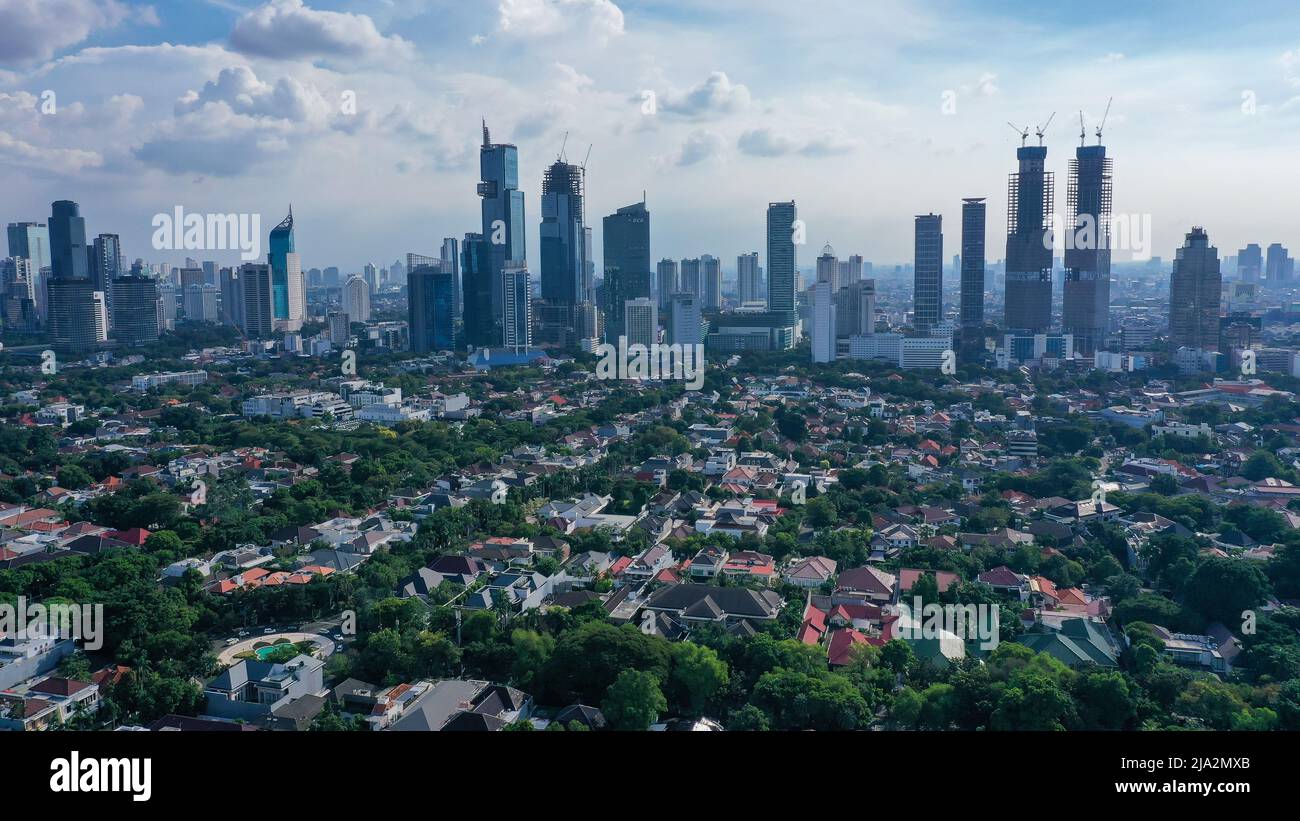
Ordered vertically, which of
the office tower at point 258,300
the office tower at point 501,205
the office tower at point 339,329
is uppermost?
the office tower at point 501,205

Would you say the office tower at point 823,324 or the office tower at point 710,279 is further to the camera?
the office tower at point 710,279

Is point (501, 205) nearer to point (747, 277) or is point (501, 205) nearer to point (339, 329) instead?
point (339, 329)

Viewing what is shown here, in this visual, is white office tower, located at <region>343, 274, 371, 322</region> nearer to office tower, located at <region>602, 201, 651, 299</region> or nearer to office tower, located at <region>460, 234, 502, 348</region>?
office tower, located at <region>460, 234, 502, 348</region>

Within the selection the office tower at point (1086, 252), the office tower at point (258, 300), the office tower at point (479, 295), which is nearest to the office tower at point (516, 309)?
the office tower at point (479, 295)

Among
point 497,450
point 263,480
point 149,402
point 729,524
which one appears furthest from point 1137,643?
point 149,402

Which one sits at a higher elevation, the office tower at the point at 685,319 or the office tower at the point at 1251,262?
the office tower at the point at 1251,262

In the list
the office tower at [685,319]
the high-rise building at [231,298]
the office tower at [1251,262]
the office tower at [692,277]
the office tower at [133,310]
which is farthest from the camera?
the office tower at [1251,262]

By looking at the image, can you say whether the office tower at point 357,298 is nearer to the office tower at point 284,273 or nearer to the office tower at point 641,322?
the office tower at point 284,273

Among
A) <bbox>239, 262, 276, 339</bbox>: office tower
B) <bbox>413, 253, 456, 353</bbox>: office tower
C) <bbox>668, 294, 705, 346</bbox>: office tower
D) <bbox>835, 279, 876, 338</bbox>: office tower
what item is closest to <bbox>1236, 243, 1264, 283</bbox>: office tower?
<bbox>835, 279, 876, 338</bbox>: office tower
